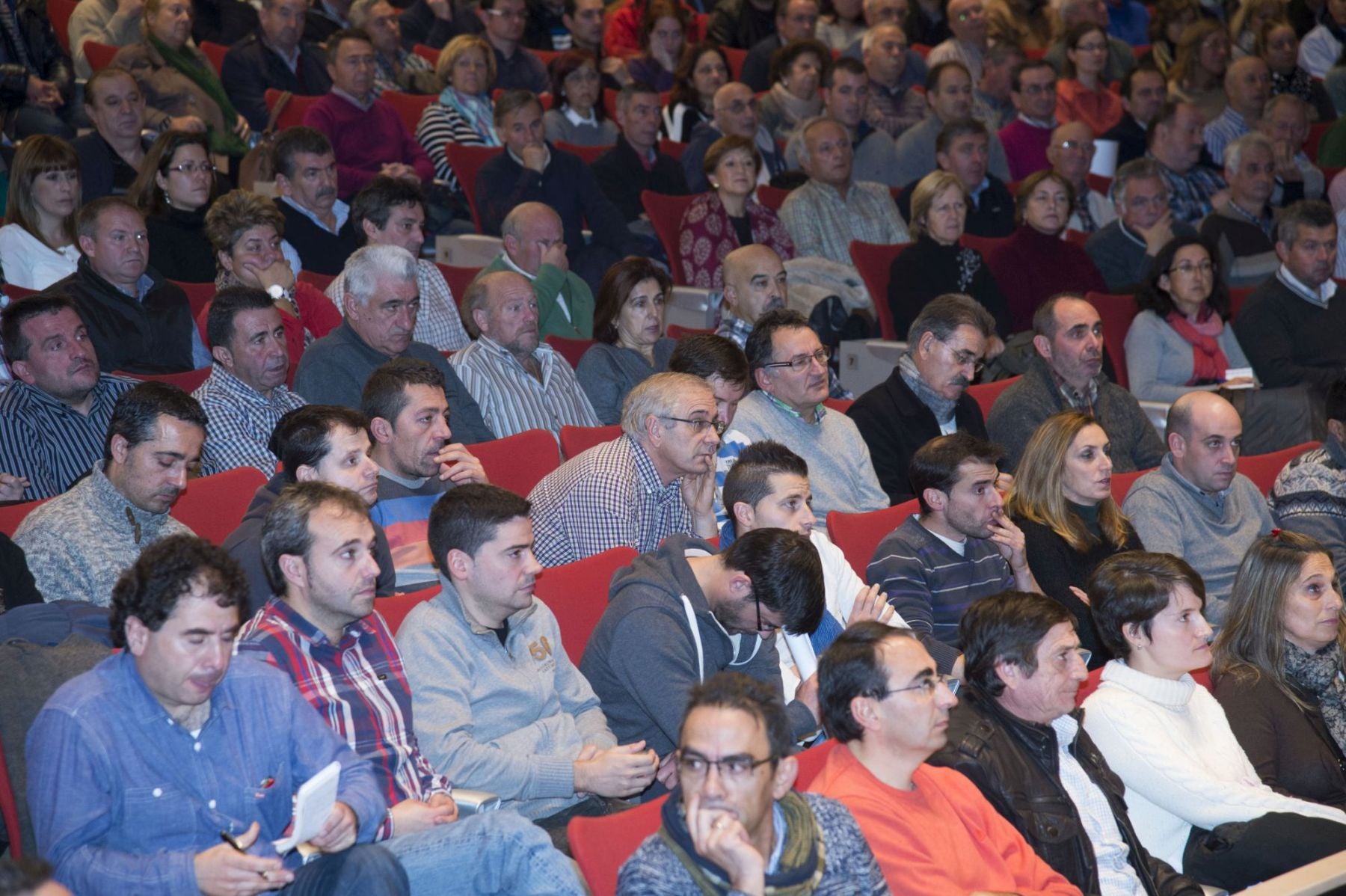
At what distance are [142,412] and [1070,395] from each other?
10.0 ft

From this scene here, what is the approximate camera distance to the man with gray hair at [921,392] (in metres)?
4.74

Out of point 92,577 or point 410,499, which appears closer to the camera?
point 92,577

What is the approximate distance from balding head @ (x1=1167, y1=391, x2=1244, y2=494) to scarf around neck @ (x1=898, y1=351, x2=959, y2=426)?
2.31 feet

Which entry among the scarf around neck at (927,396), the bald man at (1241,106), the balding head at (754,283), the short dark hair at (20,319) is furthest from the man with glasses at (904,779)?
the bald man at (1241,106)

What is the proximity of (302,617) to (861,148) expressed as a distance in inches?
215

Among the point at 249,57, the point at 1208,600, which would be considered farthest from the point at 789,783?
the point at 249,57

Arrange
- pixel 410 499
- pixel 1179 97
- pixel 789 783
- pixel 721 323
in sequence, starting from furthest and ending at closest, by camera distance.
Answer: pixel 1179 97, pixel 721 323, pixel 410 499, pixel 789 783

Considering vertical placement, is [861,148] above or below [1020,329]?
above

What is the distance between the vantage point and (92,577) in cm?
326

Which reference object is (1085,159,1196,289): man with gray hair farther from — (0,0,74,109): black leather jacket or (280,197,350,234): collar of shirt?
(0,0,74,109): black leather jacket

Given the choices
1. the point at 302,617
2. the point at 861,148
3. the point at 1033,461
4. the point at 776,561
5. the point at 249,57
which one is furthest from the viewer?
the point at 861,148

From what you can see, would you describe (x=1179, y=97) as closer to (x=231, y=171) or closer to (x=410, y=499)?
(x=231, y=171)

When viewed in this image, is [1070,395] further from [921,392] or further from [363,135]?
[363,135]

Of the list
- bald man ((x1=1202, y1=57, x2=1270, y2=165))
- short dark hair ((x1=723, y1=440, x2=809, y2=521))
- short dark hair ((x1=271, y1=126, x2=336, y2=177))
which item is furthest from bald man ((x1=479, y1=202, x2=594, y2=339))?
bald man ((x1=1202, y1=57, x2=1270, y2=165))
